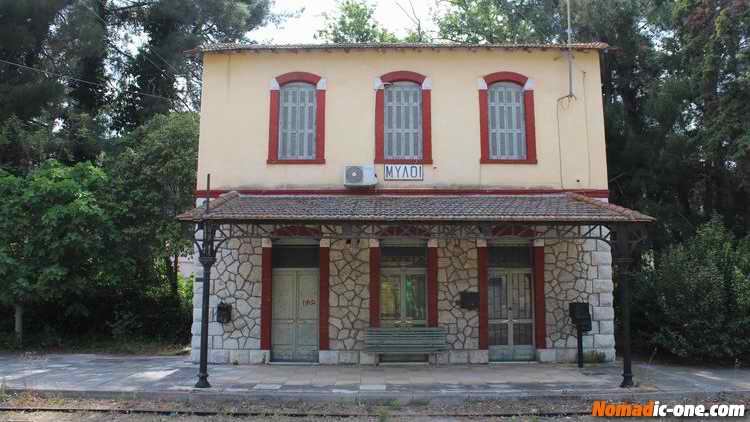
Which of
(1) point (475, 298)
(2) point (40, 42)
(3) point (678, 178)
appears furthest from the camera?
(2) point (40, 42)

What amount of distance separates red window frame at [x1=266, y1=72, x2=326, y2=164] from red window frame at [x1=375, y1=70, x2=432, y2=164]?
1.21m

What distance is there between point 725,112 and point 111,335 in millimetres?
16609

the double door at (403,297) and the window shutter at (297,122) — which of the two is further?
the window shutter at (297,122)

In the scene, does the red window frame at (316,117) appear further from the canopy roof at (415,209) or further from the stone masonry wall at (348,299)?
the stone masonry wall at (348,299)

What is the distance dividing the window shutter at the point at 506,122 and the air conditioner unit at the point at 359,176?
2.73 m

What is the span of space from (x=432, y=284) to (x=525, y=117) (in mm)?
4293

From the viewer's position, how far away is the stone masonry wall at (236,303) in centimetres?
1202

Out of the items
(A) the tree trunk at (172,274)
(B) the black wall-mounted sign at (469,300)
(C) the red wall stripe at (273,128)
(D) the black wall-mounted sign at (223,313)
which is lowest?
(D) the black wall-mounted sign at (223,313)

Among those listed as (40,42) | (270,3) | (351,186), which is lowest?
(351,186)

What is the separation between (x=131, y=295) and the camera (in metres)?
15.8

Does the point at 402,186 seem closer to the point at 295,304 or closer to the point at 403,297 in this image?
the point at 403,297

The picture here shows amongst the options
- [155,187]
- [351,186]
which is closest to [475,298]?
[351,186]

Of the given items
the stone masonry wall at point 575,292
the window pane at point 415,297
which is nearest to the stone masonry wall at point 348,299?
the window pane at point 415,297

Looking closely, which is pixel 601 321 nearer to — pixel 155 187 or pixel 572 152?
pixel 572 152
